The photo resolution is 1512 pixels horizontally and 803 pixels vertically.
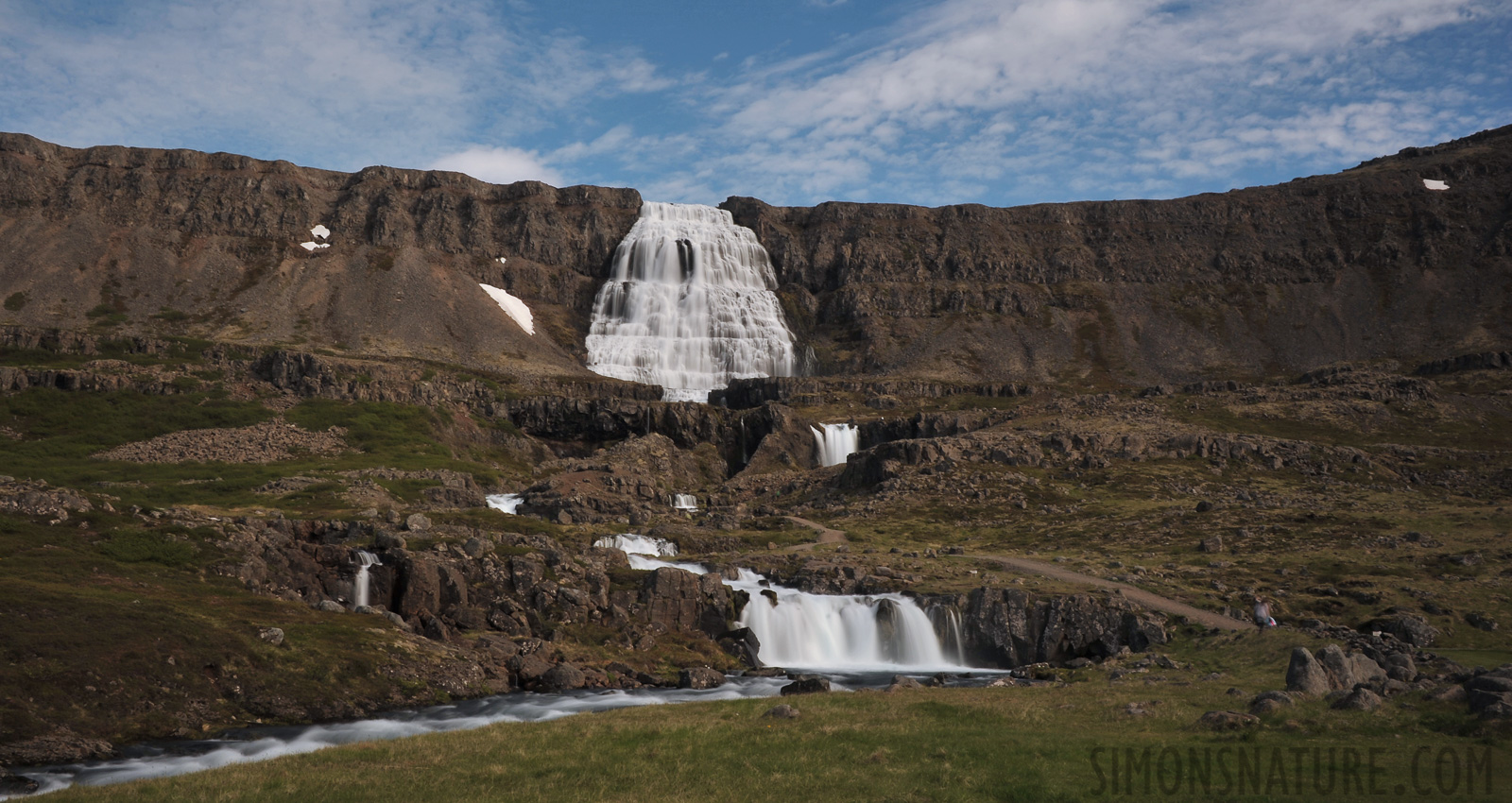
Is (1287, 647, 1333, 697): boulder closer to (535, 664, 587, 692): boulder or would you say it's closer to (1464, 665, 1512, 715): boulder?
(1464, 665, 1512, 715): boulder

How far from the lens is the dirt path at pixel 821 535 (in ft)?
300

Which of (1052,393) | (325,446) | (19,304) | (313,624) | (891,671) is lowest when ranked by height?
(891,671)

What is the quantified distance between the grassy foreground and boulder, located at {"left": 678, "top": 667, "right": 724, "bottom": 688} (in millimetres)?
19341

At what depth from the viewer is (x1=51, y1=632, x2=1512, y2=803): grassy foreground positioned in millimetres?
21891

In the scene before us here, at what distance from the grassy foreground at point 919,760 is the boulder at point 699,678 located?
19.3 metres

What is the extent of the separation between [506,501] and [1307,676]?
94.8 meters

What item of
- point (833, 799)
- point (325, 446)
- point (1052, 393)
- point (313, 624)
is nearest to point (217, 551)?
point (313, 624)

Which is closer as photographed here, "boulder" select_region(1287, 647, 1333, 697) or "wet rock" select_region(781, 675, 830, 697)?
"boulder" select_region(1287, 647, 1333, 697)

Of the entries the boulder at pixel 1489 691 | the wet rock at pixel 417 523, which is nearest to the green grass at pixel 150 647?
the wet rock at pixel 417 523

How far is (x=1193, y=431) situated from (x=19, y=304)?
7941 inches

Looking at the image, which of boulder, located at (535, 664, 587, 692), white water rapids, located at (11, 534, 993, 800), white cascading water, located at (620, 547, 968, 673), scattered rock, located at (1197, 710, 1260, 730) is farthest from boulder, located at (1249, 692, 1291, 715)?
white cascading water, located at (620, 547, 968, 673)

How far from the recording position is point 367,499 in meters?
98.4

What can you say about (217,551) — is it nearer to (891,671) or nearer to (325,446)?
(891,671)

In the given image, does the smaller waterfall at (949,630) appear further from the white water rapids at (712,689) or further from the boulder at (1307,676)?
the boulder at (1307,676)
